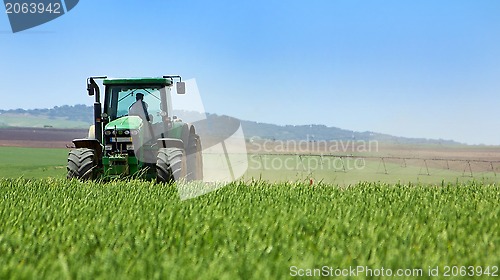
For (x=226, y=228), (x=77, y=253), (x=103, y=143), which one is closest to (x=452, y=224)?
(x=226, y=228)

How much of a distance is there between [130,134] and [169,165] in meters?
1.15

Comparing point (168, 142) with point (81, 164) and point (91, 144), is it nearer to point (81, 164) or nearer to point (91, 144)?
point (91, 144)

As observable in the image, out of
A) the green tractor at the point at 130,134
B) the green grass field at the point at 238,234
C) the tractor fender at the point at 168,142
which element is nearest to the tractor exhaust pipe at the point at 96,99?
the green tractor at the point at 130,134

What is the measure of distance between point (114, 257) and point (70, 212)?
263 cm

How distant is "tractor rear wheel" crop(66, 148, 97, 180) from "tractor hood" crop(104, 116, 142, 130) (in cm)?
69

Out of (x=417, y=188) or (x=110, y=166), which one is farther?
(x=110, y=166)

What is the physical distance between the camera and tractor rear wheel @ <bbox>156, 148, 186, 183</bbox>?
10.8 m

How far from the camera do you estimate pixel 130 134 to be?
11.2m

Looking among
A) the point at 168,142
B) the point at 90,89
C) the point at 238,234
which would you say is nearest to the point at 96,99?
the point at 90,89

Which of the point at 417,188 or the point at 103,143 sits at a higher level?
the point at 103,143

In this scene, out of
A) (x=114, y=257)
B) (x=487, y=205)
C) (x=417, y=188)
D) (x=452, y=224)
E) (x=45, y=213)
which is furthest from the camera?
(x=417, y=188)

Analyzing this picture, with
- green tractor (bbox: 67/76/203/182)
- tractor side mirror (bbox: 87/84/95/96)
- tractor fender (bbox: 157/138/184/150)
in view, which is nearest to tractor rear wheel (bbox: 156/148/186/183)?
green tractor (bbox: 67/76/203/182)

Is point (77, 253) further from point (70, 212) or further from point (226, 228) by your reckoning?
point (70, 212)

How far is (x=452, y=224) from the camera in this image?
551cm
